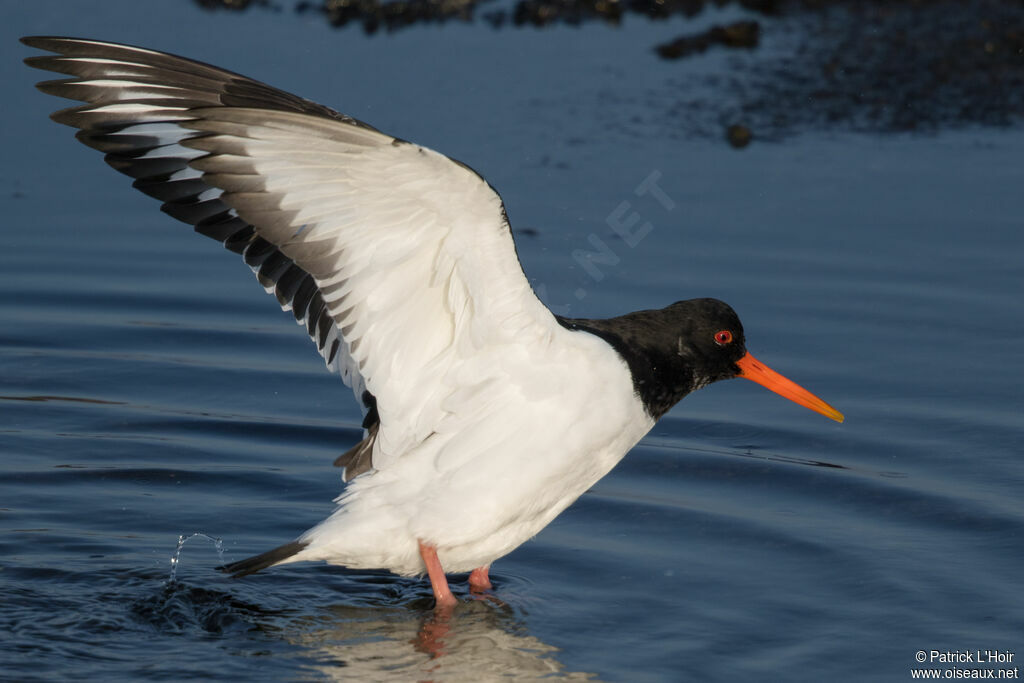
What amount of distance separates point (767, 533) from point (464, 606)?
1396mm

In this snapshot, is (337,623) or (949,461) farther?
(949,461)

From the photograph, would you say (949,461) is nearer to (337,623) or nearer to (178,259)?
(337,623)

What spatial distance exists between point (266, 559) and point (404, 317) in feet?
3.61

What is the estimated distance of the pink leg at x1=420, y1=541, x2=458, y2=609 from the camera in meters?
5.79

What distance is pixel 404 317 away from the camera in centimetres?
536

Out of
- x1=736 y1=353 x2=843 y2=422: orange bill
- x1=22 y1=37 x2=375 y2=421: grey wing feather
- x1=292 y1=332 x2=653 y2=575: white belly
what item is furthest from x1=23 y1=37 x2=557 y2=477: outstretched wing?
x1=736 y1=353 x2=843 y2=422: orange bill

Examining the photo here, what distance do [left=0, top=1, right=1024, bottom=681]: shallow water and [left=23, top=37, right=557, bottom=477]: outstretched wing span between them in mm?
1101

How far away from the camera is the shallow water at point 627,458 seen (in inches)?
220

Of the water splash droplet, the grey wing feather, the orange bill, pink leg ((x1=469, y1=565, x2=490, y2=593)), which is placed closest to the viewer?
the grey wing feather

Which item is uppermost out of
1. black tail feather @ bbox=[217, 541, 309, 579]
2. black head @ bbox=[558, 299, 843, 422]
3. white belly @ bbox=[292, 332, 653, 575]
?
black head @ bbox=[558, 299, 843, 422]

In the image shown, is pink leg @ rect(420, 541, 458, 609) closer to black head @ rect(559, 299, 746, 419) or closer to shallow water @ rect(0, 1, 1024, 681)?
shallow water @ rect(0, 1, 1024, 681)

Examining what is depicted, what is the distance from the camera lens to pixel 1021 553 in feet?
20.1

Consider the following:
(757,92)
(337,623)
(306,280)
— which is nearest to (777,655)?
(337,623)

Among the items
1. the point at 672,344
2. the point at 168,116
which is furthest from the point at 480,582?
the point at 168,116
